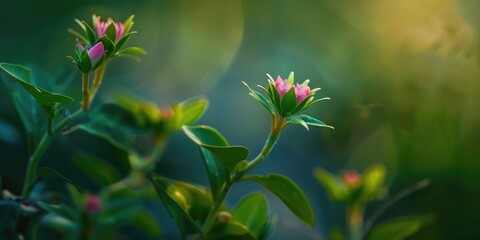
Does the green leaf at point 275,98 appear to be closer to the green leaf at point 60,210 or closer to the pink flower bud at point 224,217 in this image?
the pink flower bud at point 224,217

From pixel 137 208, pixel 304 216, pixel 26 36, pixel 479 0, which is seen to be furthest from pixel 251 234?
pixel 479 0

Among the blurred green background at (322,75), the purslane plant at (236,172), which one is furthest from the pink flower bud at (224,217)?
the blurred green background at (322,75)

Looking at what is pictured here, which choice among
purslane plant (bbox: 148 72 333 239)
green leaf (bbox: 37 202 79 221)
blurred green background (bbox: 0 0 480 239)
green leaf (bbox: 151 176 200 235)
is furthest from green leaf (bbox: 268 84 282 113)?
blurred green background (bbox: 0 0 480 239)

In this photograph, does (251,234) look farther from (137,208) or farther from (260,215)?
(137,208)

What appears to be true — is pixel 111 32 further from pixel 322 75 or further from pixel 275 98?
pixel 322 75

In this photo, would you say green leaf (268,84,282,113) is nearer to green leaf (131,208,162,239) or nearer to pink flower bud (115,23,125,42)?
pink flower bud (115,23,125,42)
